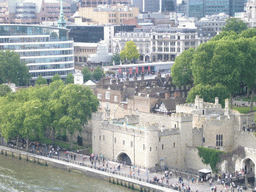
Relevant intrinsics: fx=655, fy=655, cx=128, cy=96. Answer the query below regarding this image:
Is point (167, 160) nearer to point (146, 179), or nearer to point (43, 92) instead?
point (146, 179)

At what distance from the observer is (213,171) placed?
93.7 m

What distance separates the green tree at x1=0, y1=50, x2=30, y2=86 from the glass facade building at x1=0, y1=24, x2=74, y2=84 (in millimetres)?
6575

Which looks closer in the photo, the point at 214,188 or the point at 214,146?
the point at 214,188

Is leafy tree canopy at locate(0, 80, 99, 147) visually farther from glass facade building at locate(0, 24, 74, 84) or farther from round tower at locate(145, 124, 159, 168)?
glass facade building at locate(0, 24, 74, 84)

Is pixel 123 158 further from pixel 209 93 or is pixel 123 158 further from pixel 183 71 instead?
pixel 183 71

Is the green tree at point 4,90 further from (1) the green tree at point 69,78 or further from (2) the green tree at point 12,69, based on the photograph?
(1) the green tree at point 69,78

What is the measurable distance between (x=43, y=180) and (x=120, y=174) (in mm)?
11772

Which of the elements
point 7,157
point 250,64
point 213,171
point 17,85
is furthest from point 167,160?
point 17,85

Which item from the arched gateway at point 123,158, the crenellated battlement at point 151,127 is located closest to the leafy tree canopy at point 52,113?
the arched gateway at point 123,158

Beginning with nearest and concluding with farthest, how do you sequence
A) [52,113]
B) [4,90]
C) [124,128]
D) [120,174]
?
[120,174]
[124,128]
[52,113]
[4,90]

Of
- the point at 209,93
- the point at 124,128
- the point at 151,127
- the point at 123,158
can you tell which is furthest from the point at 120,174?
the point at 209,93

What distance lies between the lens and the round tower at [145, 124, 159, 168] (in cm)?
9388

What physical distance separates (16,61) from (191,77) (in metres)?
45.3

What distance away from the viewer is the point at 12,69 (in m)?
157
